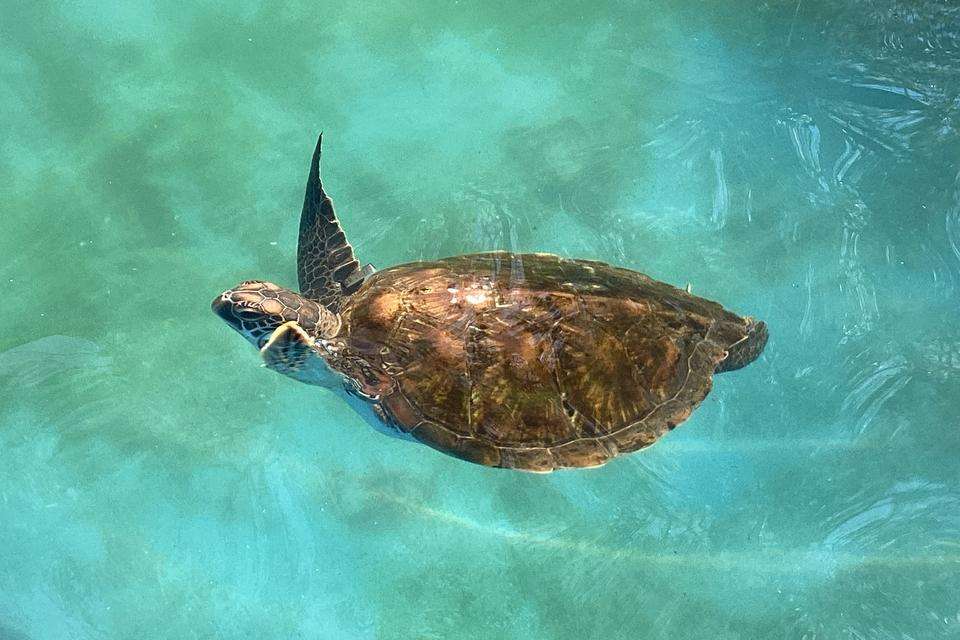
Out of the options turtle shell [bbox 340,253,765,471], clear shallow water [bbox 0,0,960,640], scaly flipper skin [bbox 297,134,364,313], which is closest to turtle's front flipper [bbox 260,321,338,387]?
turtle shell [bbox 340,253,765,471]

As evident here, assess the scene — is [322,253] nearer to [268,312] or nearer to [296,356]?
[268,312]

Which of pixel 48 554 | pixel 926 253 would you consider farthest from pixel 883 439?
pixel 48 554

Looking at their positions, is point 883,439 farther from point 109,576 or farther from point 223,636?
point 109,576

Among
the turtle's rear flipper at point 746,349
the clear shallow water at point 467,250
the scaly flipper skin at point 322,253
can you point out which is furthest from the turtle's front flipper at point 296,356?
the turtle's rear flipper at point 746,349

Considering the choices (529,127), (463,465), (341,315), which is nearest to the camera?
(341,315)

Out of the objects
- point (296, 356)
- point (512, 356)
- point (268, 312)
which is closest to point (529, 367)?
point (512, 356)

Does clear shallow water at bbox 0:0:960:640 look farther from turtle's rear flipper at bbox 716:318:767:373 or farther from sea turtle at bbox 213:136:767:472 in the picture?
sea turtle at bbox 213:136:767:472

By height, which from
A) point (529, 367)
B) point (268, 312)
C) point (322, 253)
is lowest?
point (529, 367)
